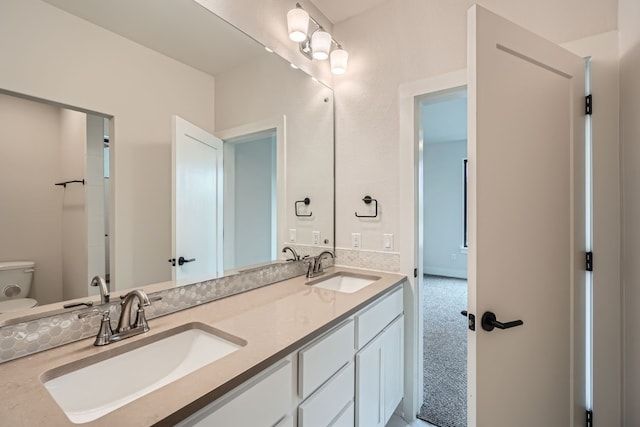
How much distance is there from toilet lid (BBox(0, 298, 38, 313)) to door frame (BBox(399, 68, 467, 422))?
1.77 m

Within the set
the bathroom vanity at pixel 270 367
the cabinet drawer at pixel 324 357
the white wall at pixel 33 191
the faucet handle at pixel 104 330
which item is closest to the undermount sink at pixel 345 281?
the bathroom vanity at pixel 270 367

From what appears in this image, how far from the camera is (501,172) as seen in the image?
1105 mm

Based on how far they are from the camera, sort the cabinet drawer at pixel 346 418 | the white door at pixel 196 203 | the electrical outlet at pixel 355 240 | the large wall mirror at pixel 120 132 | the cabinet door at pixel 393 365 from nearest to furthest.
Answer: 1. the large wall mirror at pixel 120 132
2. the cabinet drawer at pixel 346 418
3. the white door at pixel 196 203
4. the cabinet door at pixel 393 365
5. the electrical outlet at pixel 355 240

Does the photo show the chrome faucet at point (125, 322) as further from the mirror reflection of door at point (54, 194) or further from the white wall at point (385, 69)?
the white wall at point (385, 69)

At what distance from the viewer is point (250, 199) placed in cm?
175

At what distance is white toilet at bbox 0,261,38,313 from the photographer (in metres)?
0.80

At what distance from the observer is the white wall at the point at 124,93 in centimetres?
86

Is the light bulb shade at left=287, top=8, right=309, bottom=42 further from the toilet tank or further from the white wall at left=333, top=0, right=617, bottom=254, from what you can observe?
the toilet tank

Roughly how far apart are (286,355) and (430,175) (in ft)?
17.7

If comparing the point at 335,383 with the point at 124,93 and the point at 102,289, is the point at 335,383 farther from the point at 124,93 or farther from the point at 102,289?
the point at 124,93

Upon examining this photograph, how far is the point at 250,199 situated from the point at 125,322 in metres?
0.95

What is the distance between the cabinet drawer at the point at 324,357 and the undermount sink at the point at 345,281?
609 mm

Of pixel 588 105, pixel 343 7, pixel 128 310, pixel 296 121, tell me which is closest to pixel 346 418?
pixel 128 310

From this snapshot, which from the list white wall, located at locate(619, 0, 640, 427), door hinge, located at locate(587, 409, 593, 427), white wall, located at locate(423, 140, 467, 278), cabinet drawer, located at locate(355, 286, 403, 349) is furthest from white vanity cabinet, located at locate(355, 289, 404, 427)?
white wall, located at locate(423, 140, 467, 278)
